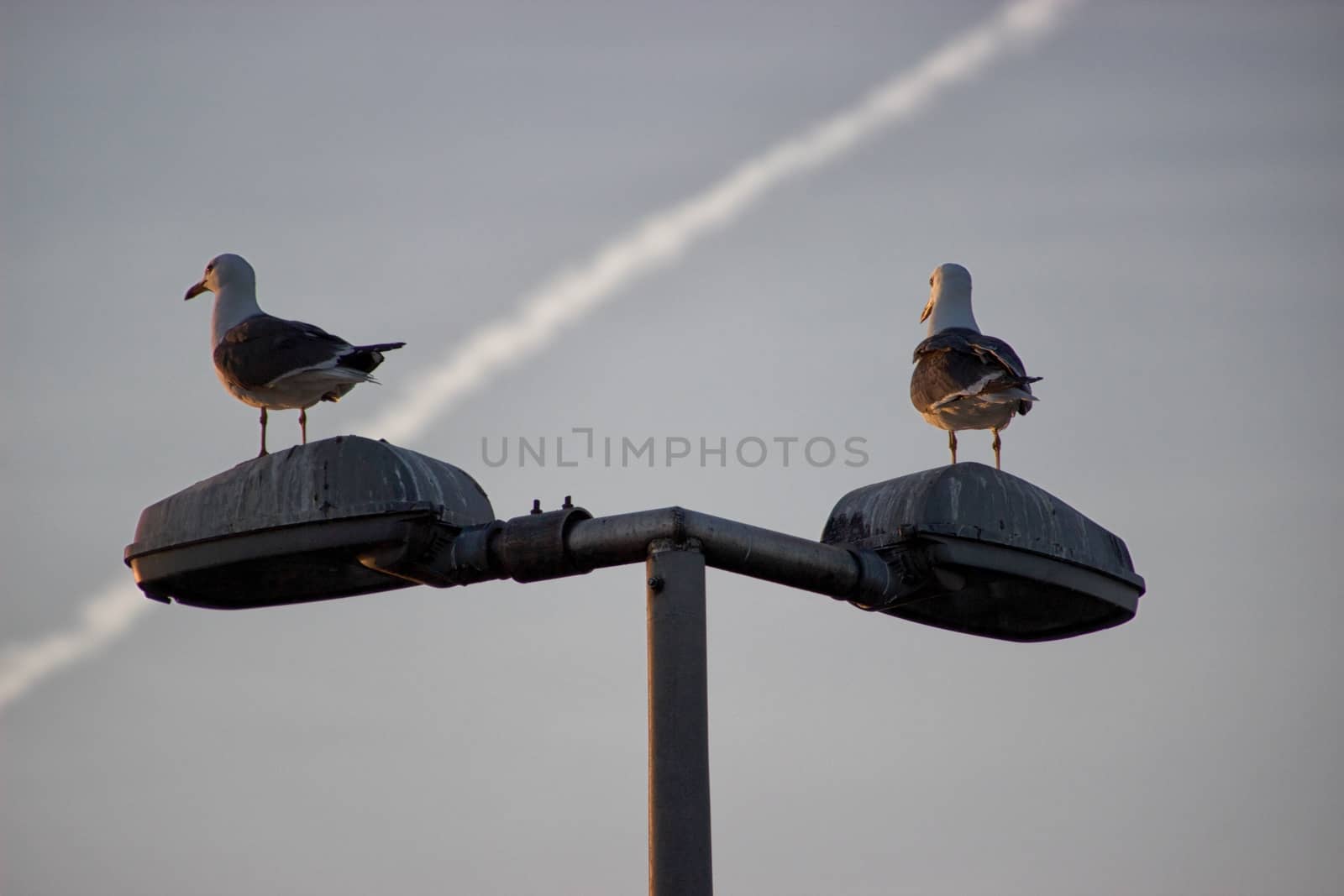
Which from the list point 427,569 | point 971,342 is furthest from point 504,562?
point 971,342

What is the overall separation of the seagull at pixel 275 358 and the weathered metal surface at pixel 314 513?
2884 millimetres

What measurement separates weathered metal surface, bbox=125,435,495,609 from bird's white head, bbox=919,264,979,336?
6573 millimetres

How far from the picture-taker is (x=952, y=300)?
46.8 ft

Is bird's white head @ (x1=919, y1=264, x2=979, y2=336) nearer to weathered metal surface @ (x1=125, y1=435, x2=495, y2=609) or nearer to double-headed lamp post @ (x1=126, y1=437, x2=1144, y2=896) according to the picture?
double-headed lamp post @ (x1=126, y1=437, x2=1144, y2=896)

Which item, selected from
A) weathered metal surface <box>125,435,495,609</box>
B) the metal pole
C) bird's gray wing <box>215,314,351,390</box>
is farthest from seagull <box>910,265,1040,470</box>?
the metal pole

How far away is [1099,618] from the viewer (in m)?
9.41

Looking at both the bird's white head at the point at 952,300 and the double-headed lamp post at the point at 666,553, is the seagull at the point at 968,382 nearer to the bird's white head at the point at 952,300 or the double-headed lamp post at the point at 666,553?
the bird's white head at the point at 952,300

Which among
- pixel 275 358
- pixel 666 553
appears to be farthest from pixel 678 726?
→ pixel 275 358

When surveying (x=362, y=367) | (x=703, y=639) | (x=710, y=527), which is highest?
(x=362, y=367)

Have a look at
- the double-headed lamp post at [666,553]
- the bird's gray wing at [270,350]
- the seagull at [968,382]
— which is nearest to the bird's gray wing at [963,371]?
the seagull at [968,382]

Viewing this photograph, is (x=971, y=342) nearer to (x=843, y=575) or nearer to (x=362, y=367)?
(x=362, y=367)

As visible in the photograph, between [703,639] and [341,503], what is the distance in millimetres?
2061

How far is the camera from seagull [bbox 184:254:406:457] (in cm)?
1175

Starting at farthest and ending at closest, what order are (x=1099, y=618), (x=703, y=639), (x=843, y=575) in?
(x=1099, y=618) < (x=843, y=575) < (x=703, y=639)
